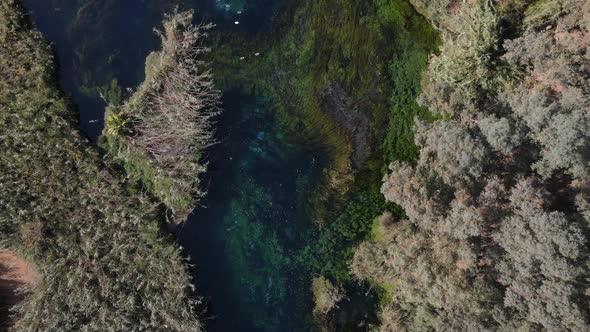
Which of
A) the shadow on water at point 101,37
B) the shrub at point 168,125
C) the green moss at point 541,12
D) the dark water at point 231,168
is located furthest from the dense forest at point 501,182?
the shadow on water at point 101,37

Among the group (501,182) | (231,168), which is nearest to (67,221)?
(231,168)

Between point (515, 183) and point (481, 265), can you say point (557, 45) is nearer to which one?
point (515, 183)

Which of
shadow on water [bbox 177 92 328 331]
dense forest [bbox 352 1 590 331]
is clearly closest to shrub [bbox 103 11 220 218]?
shadow on water [bbox 177 92 328 331]

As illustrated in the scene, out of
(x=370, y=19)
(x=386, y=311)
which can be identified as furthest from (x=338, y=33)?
(x=386, y=311)

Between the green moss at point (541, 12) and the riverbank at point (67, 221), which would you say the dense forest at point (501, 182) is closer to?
the green moss at point (541, 12)

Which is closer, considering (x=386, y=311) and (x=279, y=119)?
(x=386, y=311)

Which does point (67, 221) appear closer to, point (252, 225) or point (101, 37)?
point (252, 225)
